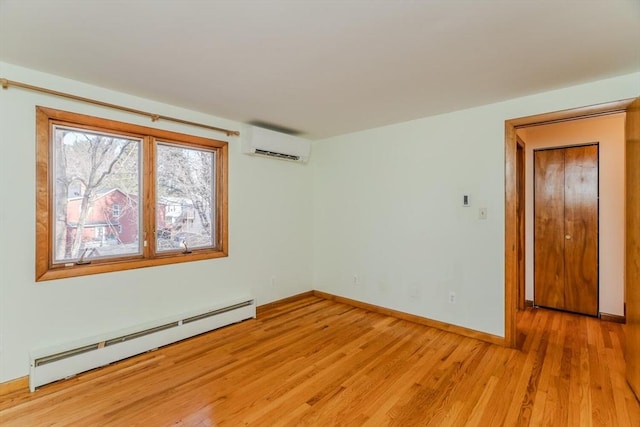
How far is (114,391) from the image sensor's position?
83.7 inches

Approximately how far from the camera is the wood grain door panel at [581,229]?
11.6ft

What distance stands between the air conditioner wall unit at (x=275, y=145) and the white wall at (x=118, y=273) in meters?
0.14

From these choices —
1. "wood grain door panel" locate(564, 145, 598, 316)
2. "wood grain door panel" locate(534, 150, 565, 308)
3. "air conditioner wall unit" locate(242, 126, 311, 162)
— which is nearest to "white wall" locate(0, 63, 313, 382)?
"air conditioner wall unit" locate(242, 126, 311, 162)

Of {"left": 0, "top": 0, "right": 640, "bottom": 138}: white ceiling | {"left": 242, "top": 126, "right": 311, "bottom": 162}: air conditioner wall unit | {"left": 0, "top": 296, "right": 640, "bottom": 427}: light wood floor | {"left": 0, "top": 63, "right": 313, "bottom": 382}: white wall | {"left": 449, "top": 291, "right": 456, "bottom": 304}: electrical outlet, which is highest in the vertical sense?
{"left": 0, "top": 0, "right": 640, "bottom": 138}: white ceiling

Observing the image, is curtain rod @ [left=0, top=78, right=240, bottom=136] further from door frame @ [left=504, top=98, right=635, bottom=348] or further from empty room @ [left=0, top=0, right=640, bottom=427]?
door frame @ [left=504, top=98, right=635, bottom=348]

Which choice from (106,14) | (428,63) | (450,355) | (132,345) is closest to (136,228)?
(132,345)

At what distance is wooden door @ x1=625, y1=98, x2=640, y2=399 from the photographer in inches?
79.0

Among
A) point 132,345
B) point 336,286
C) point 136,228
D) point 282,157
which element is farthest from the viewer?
point 336,286

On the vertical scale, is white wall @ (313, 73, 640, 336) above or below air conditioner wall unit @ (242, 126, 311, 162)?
below

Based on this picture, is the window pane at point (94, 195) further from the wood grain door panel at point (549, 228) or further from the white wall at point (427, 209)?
the wood grain door panel at point (549, 228)

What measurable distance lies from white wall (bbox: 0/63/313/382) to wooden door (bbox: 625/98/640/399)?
337 cm

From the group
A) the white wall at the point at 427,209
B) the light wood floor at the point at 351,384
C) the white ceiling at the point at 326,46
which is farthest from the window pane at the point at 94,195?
the white wall at the point at 427,209

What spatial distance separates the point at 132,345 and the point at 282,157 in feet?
8.56

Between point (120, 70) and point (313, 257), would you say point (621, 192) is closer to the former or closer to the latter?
point (313, 257)
